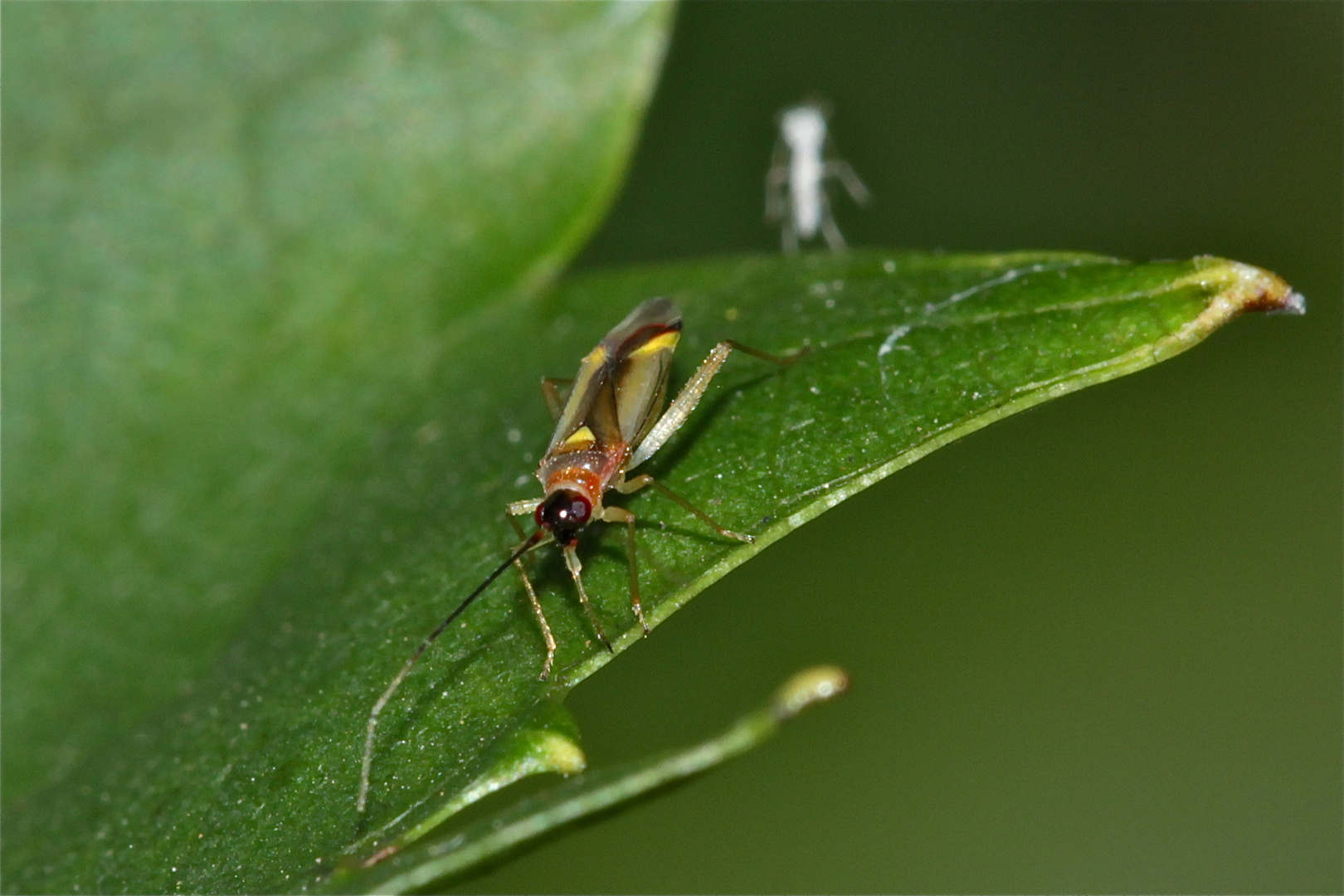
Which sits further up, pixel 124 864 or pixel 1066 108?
pixel 1066 108

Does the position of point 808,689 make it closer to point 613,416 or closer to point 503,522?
point 503,522

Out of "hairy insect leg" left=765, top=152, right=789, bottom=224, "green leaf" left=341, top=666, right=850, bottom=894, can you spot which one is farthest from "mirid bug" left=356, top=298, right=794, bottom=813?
"hairy insect leg" left=765, top=152, right=789, bottom=224

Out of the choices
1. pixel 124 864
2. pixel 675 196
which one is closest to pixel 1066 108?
pixel 675 196

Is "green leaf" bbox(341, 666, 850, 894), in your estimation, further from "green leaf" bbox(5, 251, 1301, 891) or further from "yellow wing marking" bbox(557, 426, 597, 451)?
"yellow wing marking" bbox(557, 426, 597, 451)

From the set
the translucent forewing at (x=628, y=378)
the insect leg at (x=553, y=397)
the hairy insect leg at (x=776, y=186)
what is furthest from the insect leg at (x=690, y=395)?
the hairy insect leg at (x=776, y=186)

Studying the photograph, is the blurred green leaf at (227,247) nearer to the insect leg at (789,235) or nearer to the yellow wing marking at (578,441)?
the yellow wing marking at (578,441)

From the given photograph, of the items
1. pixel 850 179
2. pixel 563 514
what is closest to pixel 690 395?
pixel 563 514

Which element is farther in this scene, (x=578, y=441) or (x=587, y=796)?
(x=578, y=441)

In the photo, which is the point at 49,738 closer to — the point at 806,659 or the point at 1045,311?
the point at 806,659
